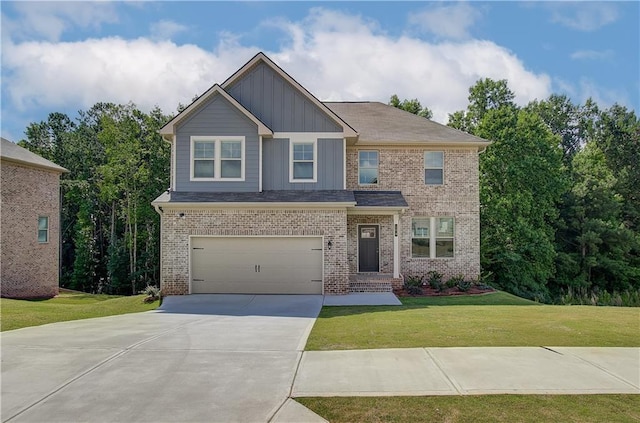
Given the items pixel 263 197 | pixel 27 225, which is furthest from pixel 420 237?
pixel 27 225

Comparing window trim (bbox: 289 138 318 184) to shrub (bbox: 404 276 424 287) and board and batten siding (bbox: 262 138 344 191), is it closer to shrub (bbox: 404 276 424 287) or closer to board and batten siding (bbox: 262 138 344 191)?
board and batten siding (bbox: 262 138 344 191)

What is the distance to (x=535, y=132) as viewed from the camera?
26.5m

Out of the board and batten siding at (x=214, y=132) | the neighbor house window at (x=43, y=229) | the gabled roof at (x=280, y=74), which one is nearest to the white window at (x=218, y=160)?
the board and batten siding at (x=214, y=132)

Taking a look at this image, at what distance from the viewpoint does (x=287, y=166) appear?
17.4 meters

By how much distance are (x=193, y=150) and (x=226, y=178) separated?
62.7 inches

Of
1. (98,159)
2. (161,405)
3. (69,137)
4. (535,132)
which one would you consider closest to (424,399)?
(161,405)

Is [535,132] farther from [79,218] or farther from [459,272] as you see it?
[79,218]

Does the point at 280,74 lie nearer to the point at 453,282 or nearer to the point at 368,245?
the point at 368,245

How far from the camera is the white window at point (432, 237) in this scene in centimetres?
1922

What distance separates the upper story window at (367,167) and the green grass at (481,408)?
14.1m

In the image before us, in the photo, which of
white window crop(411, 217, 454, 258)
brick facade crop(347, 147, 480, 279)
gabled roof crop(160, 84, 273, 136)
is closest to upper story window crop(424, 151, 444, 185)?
brick facade crop(347, 147, 480, 279)

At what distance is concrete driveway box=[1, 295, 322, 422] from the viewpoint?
17.3 ft

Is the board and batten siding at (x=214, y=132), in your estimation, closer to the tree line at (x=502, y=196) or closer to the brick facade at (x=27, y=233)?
the brick facade at (x=27, y=233)

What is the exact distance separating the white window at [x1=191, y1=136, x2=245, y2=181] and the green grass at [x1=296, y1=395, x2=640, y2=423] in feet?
40.9
